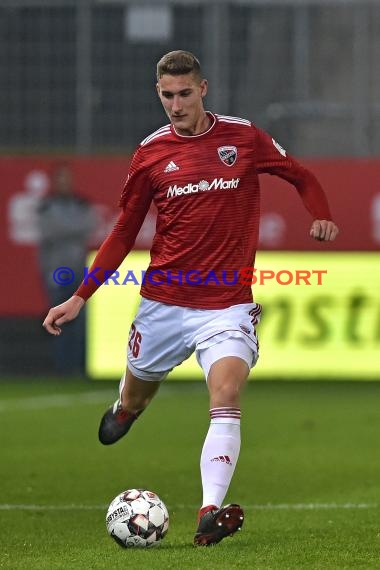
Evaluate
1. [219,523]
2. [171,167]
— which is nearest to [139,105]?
[171,167]

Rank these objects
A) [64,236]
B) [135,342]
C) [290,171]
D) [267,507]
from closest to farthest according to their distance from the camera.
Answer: [290,171], [135,342], [267,507], [64,236]

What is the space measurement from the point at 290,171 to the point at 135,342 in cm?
110

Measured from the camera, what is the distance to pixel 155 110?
54.5ft

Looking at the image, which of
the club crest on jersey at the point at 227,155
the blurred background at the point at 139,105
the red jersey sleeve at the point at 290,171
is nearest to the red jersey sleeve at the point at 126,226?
the club crest on jersey at the point at 227,155

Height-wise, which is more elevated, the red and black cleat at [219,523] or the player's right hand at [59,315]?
the player's right hand at [59,315]

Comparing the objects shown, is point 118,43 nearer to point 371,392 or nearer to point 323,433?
point 371,392

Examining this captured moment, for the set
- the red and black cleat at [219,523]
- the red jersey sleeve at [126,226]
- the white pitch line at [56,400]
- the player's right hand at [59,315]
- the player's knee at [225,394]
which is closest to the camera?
the red and black cleat at [219,523]

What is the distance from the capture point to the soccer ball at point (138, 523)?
625 centimetres

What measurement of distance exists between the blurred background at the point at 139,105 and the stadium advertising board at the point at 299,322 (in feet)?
2.31

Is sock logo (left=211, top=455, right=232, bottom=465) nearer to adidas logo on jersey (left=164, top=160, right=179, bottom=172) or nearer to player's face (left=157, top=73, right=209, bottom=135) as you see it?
adidas logo on jersey (left=164, top=160, right=179, bottom=172)

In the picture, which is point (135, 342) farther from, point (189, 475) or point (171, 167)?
point (189, 475)

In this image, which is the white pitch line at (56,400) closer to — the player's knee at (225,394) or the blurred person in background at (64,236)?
the blurred person in background at (64,236)

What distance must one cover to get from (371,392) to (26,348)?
4031 mm

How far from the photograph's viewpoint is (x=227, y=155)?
6.77 metres
